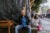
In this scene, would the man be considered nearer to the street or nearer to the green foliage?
the street

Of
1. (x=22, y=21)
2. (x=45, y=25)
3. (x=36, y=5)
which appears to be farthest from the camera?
(x=36, y=5)

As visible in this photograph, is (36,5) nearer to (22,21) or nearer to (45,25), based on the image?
(45,25)

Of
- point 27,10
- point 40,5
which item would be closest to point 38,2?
point 40,5

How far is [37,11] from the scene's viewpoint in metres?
5.61

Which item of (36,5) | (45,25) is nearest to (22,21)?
(45,25)

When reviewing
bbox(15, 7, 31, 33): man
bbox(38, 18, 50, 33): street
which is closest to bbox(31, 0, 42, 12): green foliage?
bbox(38, 18, 50, 33): street

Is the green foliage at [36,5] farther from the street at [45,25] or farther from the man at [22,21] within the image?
the man at [22,21]

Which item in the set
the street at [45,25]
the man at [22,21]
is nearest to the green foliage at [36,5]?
the street at [45,25]

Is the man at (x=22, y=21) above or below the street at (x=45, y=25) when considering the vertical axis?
above

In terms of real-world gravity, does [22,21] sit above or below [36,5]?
below

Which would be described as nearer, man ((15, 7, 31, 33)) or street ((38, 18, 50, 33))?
man ((15, 7, 31, 33))

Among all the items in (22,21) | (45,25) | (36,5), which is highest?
(36,5)

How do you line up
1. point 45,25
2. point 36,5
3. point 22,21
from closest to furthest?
point 22,21
point 45,25
point 36,5

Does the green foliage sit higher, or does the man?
the green foliage
